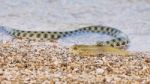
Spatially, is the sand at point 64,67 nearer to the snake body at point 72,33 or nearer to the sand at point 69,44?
the sand at point 69,44

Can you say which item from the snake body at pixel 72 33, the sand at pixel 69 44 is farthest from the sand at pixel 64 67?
the snake body at pixel 72 33

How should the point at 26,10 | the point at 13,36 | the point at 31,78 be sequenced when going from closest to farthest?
the point at 31,78
the point at 13,36
the point at 26,10

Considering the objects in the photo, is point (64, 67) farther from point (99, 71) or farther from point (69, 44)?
point (69, 44)

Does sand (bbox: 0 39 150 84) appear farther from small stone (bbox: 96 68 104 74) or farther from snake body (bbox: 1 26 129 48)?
snake body (bbox: 1 26 129 48)

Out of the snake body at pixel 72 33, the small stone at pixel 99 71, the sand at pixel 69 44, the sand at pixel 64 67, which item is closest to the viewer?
the sand at pixel 64 67

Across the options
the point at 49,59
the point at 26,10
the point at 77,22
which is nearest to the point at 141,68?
the point at 49,59

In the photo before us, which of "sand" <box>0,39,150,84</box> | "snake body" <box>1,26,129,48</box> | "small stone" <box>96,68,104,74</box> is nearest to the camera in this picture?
"sand" <box>0,39,150,84</box>

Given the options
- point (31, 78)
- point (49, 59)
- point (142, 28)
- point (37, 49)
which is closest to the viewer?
point (31, 78)

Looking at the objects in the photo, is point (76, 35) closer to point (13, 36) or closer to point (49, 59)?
point (13, 36)

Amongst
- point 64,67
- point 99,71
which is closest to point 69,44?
point 64,67

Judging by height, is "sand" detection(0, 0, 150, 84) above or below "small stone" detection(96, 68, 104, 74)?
above

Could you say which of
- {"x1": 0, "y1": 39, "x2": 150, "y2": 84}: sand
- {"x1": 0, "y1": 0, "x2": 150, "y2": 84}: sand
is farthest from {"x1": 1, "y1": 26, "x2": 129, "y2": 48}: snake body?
{"x1": 0, "y1": 39, "x2": 150, "y2": 84}: sand
